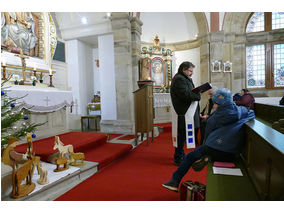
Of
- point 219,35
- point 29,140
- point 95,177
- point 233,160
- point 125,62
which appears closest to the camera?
point 29,140

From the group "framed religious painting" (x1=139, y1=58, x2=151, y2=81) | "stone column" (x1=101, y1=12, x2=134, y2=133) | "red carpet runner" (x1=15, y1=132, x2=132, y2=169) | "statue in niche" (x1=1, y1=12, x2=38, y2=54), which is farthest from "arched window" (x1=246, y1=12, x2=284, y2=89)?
"statue in niche" (x1=1, y1=12, x2=38, y2=54)

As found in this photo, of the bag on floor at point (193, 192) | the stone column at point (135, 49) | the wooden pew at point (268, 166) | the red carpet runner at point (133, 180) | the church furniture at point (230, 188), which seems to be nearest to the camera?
the wooden pew at point (268, 166)

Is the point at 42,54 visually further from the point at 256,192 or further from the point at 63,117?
the point at 256,192

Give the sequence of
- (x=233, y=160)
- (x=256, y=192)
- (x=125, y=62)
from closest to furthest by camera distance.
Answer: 1. (x=256, y=192)
2. (x=233, y=160)
3. (x=125, y=62)

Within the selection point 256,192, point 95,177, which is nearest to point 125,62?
point 95,177

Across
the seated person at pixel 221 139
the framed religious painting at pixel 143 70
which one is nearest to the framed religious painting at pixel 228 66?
the framed religious painting at pixel 143 70

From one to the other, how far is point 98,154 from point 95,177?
2.42ft

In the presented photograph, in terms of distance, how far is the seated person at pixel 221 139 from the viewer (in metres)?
2.06

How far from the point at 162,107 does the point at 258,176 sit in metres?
6.02

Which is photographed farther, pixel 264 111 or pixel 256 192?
pixel 264 111

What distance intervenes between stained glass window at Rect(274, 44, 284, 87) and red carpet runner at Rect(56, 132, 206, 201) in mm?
7757

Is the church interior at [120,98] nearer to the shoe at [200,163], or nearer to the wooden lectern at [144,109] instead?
the wooden lectern at [144,109]

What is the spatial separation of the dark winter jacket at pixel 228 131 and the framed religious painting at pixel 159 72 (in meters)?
6.64

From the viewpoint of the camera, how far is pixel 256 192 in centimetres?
162
